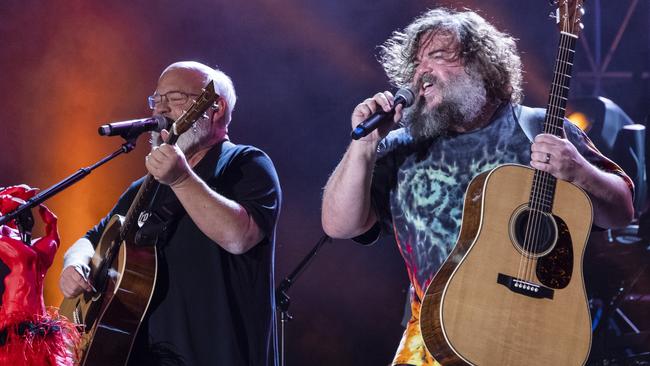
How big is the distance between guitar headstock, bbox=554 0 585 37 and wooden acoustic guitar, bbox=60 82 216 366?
4.55ft

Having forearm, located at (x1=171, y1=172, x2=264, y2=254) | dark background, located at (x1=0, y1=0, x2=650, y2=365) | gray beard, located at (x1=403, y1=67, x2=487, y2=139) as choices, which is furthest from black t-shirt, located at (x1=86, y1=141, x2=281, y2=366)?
dark background, located at (x1=0, y1=0, x2=650, y2=365)

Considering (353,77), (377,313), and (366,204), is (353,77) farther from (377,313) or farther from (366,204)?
(366,204)

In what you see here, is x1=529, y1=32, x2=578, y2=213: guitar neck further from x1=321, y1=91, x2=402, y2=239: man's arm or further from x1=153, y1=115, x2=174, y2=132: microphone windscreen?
x1=153, y1=115, x2=174, y2=132: microphone windscreen

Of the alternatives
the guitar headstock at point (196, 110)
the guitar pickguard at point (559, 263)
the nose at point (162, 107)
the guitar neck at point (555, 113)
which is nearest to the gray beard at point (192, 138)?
the nose at point (162, 107)

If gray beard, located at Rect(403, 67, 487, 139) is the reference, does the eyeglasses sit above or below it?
below

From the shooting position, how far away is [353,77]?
6.27m

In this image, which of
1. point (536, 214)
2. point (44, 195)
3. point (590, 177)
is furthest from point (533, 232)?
point (44, 195)

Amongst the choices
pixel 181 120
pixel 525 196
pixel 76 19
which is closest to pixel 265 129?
pixel 76 19

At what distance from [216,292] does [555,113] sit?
4.97ft

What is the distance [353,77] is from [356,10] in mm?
565

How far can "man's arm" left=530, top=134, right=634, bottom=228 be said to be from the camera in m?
2.43

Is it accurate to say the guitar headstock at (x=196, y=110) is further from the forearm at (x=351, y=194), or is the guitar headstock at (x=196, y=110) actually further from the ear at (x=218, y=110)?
the forearm at (x=351, y=194)

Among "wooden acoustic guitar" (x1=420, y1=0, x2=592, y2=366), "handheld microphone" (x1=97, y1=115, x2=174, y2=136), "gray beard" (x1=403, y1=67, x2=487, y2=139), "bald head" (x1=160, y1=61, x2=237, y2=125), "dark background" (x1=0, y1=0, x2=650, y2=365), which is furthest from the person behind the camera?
"dark background" (x1=0, y1=0, x2=650, y2=365)

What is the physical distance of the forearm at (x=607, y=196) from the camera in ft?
8.39
